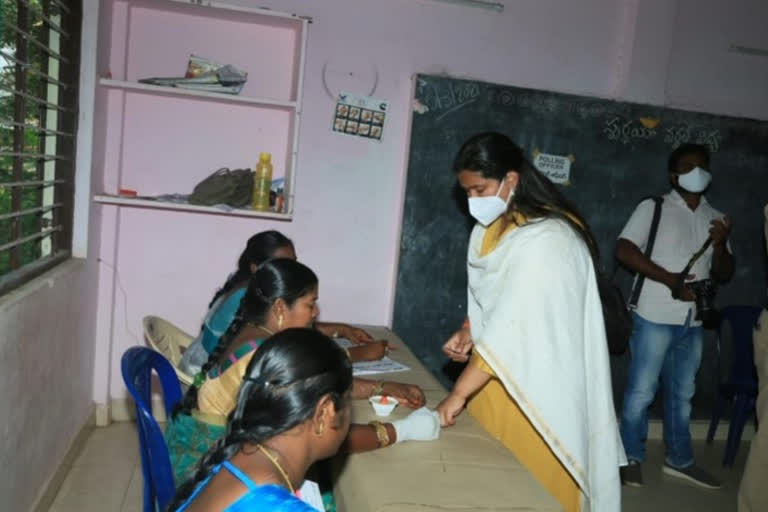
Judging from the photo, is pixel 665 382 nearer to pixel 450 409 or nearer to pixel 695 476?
pixel 695 476

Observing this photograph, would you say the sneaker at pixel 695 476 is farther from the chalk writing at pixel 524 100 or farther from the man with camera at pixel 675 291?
the chalk writing at pixel 524 100

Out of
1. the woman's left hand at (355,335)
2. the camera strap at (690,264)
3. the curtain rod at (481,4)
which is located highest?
the curtain rod at (481,4)

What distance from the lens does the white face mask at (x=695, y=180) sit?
3195mm

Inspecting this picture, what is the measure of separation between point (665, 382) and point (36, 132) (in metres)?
3.03

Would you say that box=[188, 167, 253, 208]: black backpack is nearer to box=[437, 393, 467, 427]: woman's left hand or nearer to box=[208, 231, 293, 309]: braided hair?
box=[208, 231, 293, 309]: braided hair

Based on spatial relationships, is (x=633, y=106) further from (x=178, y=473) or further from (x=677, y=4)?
(x=178, y=473)

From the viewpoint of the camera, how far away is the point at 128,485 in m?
2.79

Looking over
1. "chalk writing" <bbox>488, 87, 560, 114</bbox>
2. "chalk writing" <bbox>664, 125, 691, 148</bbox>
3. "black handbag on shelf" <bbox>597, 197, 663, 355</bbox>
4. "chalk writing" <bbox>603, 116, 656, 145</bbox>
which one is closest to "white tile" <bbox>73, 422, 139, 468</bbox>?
"black handbag on shelf" <bbox>597, 197, 663, 355</bbox>

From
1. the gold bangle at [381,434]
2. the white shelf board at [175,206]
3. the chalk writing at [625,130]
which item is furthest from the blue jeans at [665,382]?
the gold bangle at [381,434]

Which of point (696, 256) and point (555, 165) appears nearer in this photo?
point (696, 256)

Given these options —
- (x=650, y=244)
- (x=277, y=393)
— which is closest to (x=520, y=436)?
(x=277, y=393)

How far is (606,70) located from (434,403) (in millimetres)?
2378

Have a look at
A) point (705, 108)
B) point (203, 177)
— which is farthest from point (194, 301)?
point (705, 108)

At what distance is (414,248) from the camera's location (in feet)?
11.3
